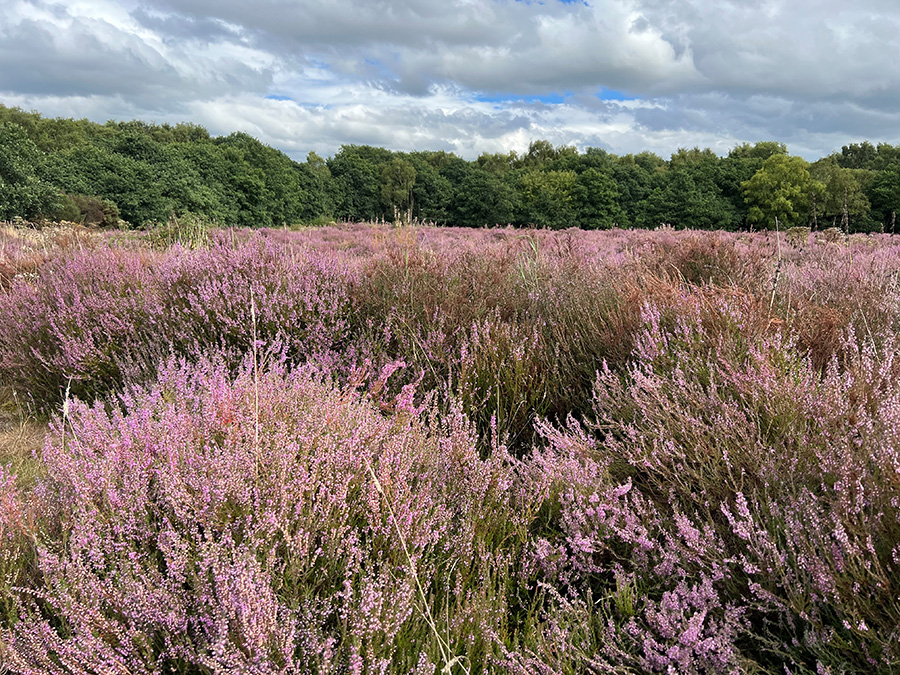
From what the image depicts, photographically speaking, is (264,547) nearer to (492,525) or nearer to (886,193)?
(492,525)

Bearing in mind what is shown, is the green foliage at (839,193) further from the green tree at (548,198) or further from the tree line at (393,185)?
the green tree at (548,198)

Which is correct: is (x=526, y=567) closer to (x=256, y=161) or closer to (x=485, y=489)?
(x=485, y=489)

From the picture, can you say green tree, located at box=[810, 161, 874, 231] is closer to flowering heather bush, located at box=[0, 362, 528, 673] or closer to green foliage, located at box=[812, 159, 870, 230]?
green foliage, located at box=[812, 159, 870, 230]

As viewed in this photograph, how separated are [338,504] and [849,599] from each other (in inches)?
57.3

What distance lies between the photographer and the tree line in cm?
3300

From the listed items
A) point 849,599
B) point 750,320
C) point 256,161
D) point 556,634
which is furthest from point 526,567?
point 256,161

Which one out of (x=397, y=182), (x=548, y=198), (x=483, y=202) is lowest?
(x=483, y=202)

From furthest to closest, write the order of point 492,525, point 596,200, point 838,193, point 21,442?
point 596,200 < point 838,193 < point 21,442 < point 492,525

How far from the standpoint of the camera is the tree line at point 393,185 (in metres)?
33.0

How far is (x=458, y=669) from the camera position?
148 cm

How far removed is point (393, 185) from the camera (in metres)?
53.0

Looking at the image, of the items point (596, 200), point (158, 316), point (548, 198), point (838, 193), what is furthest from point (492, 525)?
point (596, 200)

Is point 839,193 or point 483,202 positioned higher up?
point 839,193

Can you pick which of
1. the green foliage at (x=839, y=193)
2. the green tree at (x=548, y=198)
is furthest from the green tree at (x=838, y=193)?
the green tree at (x=548, y=198)
